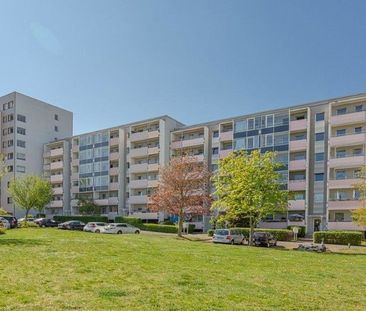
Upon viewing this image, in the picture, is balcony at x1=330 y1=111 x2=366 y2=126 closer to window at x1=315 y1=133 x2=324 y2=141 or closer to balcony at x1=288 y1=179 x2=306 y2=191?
window at x1=315 y1=133 x2=324 y2=141

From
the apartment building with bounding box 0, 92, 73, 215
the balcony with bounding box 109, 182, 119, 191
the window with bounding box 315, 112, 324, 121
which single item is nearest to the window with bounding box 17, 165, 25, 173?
the apartment building with bounding box 0, 92, 73, 215

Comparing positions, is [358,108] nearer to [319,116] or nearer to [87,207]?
[319,116]

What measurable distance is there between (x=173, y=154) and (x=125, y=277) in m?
59.2

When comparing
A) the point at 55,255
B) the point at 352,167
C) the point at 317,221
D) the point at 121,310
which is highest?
the point at 352,167

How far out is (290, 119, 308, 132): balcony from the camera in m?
56.5

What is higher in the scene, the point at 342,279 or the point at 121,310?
the point at 121,310

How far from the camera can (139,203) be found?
7275 cm

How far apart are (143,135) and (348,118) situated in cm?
3827

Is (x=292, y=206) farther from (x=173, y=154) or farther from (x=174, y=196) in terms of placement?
(x=173, y=154)

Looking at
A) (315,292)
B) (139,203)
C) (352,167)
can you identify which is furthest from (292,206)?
(315,292)

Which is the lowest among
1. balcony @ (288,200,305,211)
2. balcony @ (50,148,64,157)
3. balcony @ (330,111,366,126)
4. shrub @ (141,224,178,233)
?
shrub @ (141,224,178,233)

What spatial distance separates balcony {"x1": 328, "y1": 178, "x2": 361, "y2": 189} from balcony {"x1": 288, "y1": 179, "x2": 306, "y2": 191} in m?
3.73

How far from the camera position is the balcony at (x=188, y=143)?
6754 cm

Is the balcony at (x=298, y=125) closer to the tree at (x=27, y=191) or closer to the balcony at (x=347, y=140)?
the balcony at (x=347, y=140)
